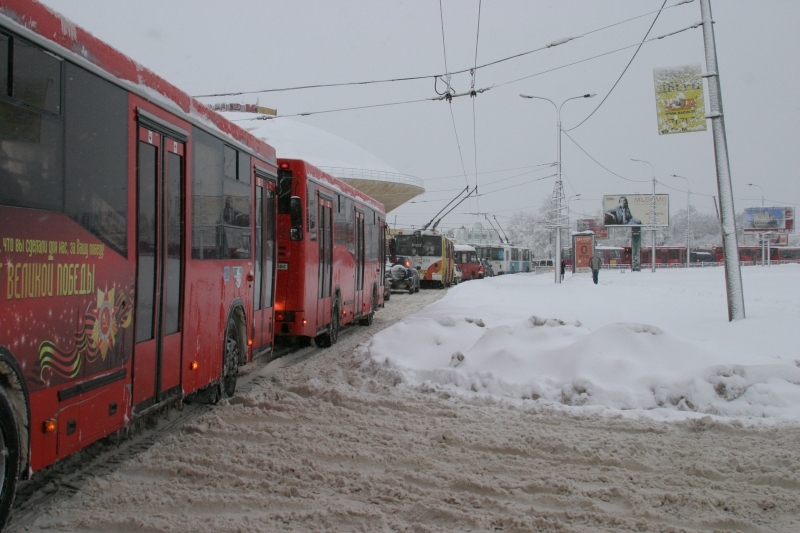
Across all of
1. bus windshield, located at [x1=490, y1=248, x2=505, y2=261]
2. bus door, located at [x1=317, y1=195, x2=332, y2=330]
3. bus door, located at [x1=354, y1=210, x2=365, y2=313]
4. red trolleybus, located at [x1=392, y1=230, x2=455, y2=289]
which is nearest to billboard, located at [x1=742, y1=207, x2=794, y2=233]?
bus windshield, located at [x1=490, y1=248, x2=505, y2=261]

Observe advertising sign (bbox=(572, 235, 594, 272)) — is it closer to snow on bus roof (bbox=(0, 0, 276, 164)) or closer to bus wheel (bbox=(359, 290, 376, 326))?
bus wheel (bbox=(359, 290, 376, 326))

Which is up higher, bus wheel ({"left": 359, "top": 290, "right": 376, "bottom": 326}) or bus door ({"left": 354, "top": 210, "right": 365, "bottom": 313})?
bus door ({"left": 354, "top": 210, "right": 365, "bottom": 313})

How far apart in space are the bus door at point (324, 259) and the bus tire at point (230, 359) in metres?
4.48

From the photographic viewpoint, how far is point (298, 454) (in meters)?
6.12

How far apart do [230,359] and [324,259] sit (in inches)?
208

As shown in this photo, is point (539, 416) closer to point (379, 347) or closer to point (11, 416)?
point (379, 347)

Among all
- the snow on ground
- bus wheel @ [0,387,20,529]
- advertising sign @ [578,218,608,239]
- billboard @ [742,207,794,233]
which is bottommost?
the snow on ground

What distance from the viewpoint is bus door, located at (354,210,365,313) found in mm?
16969

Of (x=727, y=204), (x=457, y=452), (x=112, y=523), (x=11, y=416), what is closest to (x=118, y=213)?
(x=11, y=416)

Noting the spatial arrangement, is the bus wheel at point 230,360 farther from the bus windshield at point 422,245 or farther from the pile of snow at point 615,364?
the bus windshield at point 422,245

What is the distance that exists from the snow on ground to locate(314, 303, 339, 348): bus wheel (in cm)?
296

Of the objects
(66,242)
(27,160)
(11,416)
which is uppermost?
(27,160)

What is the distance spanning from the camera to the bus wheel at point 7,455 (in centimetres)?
374

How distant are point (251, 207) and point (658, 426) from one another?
5234 millimetres
